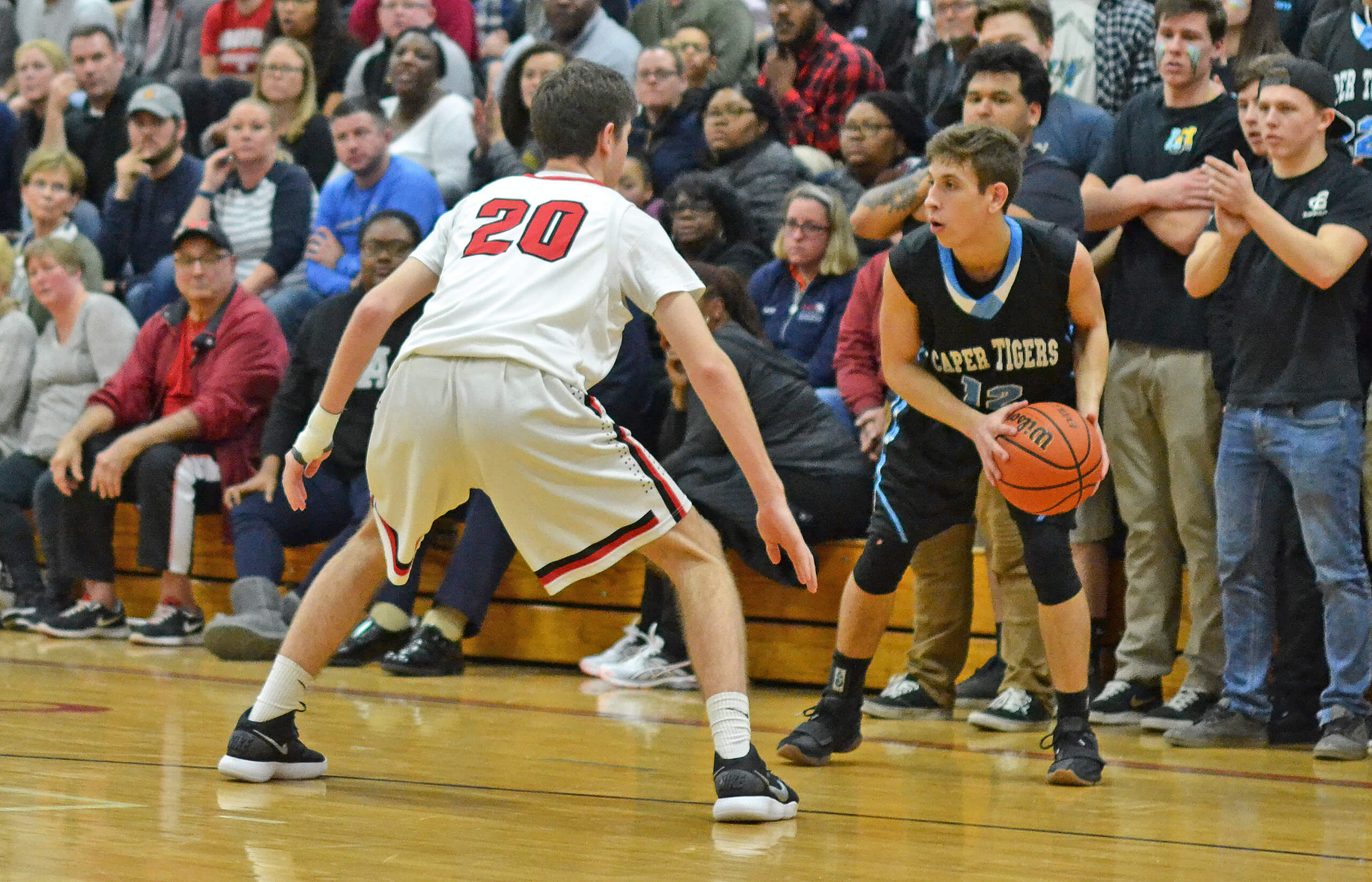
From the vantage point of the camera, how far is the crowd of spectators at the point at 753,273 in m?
5.40

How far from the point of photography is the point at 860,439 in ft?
22.0

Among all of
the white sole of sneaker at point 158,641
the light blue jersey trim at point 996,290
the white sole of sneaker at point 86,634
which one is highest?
the light blue jersey trim at point 996,290

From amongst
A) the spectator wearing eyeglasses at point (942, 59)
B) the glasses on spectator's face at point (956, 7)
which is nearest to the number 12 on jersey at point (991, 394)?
the spectator wearing eyeglasses at point (942, 59)

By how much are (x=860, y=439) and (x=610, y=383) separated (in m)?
1.18

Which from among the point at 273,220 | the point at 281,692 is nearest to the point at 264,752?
the point at 281,692

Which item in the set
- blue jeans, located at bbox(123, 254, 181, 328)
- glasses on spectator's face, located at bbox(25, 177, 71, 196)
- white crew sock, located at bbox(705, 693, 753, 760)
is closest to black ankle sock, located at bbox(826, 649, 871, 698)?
white crew sock, located at bbox(705, 693, 753, 760)

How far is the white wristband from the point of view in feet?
13.0

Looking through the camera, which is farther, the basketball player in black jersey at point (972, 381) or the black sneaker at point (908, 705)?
the black sneaker at point (908, 705)

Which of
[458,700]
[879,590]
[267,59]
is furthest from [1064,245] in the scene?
[267,59]

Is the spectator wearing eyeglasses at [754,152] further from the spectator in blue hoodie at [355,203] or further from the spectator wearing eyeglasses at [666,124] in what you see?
the spectator in blue hoodie at [355,203]

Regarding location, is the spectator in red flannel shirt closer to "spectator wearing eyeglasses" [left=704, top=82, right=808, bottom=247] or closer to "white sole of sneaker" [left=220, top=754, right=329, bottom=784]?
"spectator wearing eyeglasses" [left=704, top=82, right=808, bottom=247]

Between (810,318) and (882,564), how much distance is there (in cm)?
279

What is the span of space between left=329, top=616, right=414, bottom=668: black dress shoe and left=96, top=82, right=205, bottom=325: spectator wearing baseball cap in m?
3.12

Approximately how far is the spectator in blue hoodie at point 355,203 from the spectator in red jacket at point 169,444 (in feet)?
1.82
